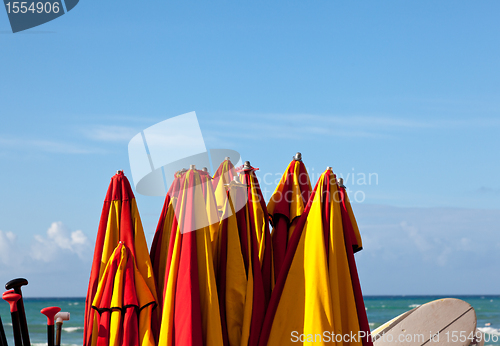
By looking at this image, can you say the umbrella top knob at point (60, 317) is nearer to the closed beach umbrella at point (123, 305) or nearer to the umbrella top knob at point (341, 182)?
the closed beach umbrella at point (123, 305)

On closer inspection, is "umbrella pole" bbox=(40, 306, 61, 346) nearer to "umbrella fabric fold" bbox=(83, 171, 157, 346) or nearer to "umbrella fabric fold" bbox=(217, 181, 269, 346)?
"umbrella fabric fold" bbox=(83, 171, 157, 346)

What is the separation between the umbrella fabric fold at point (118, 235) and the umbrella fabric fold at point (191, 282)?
581 mm

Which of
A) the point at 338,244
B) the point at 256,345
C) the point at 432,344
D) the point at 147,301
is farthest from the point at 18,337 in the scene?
the point at 432,344

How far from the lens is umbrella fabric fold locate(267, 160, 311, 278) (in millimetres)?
4965

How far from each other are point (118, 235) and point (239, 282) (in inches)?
54.5

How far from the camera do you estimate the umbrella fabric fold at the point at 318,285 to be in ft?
12.5

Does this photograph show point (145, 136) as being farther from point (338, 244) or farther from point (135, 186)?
point (338, 244)

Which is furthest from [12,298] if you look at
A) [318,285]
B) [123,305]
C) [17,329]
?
[318,285]

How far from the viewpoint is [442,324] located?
5125 millimetres

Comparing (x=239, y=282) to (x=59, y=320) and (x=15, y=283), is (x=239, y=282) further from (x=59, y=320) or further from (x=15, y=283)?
(x=15, y=283)

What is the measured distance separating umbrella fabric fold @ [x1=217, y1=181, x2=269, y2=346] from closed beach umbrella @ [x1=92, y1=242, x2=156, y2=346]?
0.69 meters

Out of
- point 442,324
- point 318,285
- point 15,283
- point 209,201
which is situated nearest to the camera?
point 318,285

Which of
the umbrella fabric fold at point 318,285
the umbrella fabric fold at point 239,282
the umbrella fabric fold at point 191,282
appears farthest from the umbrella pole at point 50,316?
the umbrella fabric fold at point 318,285

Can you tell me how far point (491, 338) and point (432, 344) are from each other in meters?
24.1
